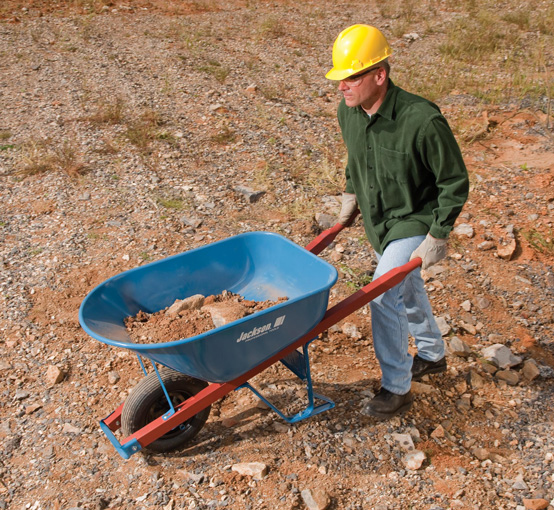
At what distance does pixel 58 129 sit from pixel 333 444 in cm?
511

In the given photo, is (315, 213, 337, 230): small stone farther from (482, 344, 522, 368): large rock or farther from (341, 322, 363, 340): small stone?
(482, 344, 522, 368): large rock

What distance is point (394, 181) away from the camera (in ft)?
8.80

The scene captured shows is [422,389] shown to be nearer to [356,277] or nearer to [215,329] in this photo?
[356,277]

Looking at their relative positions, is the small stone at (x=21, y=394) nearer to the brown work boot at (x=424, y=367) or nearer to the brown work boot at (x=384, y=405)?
the brown work boot at (x=384, y=405)

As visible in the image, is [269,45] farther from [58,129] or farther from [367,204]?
[367,204]

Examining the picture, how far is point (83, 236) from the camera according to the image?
4.54m

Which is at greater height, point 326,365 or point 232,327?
point 232,327

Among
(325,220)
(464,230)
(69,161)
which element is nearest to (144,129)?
(69,161)

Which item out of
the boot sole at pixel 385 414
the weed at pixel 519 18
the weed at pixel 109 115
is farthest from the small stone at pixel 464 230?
the weed at pixel 519 18

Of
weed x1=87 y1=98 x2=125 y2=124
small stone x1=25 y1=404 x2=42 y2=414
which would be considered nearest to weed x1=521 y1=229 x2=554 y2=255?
small stone x1=25 y1=404 x2=42 y2=414

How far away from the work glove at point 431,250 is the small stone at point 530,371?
1.31m

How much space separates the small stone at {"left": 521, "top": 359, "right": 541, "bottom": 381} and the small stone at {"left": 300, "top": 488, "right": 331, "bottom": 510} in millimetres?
1575

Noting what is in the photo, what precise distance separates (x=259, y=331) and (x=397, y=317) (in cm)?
78

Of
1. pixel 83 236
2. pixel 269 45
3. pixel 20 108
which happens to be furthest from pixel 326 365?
pixel 269 45
